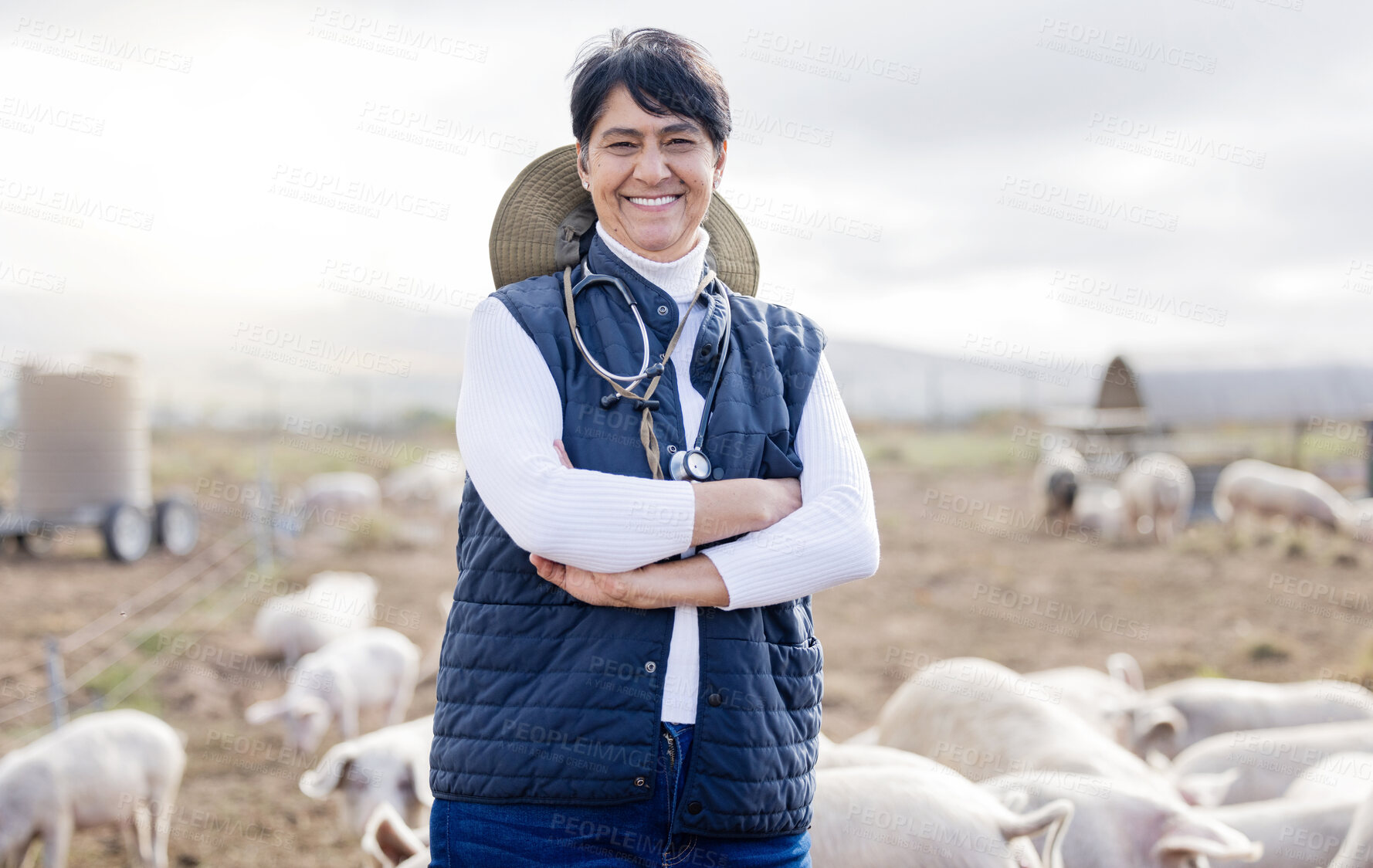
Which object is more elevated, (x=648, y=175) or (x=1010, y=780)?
(x=648, y=175)

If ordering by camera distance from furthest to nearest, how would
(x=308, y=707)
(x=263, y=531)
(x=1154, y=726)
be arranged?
(x=263, y=531)
(x=308, y=707)
(x=1154, y=726)

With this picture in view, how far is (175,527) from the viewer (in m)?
13.8

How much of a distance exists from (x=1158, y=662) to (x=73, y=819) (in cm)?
703

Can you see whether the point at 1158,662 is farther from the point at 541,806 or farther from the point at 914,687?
the point at 541,806

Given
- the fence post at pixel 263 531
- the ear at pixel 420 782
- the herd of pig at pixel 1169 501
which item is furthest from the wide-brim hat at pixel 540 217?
the herd of pig at pixel 1169 501

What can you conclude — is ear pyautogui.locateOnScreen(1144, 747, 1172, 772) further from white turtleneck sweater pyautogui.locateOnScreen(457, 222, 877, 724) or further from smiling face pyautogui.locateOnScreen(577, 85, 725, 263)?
smiling face pyautogui.locateOnScreen(577, 85, 725, 263)

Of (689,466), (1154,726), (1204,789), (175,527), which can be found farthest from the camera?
(175,527)

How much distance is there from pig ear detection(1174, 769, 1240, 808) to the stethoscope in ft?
9.64

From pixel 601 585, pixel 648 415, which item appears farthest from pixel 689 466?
pixel 601 585

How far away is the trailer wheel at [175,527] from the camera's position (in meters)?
13.7

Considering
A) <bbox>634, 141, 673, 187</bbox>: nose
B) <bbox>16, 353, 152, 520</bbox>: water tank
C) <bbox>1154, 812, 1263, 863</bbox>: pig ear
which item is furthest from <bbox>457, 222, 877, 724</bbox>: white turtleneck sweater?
<bbox>16, 353, 152, 520</bbox>: water tank

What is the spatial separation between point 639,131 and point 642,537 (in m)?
0.69

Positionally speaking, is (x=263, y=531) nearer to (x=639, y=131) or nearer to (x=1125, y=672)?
(x=1125, y=672)

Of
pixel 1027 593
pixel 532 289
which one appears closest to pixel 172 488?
pixel 1027 593
